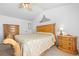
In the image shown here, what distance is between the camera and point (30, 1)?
149 cm

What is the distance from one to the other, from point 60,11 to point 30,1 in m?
0.43

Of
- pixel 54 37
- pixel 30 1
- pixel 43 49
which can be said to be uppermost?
pixel 30 1

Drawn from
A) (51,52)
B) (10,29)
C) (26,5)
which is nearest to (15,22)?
(10,29)

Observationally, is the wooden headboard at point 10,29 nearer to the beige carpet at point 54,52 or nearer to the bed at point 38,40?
the bed at point 38,40

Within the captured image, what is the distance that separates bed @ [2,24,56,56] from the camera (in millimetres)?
1446

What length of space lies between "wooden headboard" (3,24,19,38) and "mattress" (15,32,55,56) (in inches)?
2.8

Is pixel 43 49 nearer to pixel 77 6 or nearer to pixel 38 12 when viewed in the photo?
pixel 38 12

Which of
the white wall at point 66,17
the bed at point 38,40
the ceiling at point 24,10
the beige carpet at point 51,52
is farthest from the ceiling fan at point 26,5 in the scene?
the beige carpet at point 51,52

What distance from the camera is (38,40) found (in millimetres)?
1483

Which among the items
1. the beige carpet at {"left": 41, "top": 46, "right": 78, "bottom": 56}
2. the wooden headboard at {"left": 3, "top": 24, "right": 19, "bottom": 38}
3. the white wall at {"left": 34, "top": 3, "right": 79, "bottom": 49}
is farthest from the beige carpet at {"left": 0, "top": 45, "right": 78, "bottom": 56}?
the white wall at {"left": 34, "top": 3, "right": 79, "bottom": 49}

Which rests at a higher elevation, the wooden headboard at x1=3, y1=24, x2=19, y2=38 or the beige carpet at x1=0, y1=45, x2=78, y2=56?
the wooden headboard at x1=3, y1=24, x2=19, y2=38

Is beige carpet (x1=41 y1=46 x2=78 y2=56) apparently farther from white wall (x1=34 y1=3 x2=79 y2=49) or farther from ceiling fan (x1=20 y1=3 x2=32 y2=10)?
ceiling fan (x1=20 y1=3 x2=32 y2=10)

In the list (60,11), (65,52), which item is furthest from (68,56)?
(60,11)

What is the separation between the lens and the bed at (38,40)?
1.45 meters
